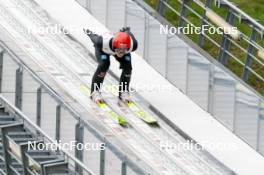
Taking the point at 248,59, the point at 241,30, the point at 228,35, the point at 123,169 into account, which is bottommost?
the point at 123,169

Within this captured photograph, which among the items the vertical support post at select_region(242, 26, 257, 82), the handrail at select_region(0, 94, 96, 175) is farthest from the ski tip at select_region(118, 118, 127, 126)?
the vertical support post at select_region(242, 26, 257, 82)

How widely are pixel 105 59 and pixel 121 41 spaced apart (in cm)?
45

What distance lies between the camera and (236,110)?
83.7ft

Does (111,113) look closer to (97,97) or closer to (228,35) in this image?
(97,97)

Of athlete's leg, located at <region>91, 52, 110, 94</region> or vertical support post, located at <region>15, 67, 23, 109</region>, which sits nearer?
vertical support post, located at <region>15, 67, 23, 109</region>

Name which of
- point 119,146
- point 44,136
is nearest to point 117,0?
point 119,146

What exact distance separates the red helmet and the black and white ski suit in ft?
0.26

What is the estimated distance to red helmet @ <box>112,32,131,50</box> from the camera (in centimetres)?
2467

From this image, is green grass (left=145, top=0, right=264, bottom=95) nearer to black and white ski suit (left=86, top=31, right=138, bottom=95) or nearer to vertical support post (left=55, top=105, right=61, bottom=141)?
black and white ski suit (left=86, top=31, right=138, bottom=95)

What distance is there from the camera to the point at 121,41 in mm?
24688

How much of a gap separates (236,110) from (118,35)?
229 cm

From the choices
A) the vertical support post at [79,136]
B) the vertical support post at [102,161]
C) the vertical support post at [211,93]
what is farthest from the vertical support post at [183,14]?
the vertical support post at [102,161]

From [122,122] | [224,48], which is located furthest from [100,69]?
[224,48]

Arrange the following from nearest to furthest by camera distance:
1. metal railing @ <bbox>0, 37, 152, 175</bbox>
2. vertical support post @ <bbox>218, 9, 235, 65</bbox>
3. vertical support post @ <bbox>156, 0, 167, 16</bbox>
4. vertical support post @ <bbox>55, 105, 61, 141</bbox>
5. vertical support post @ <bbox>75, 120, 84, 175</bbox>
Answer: metal railing @ <bbox>0, 37, 152, 175</bbox> → vertical support post @ <bbox>75, 120, 84, 175</bbox> → vertical support post @ <bbox>55, 105, 61, 141</bbox> → vertical support post @ <bbox>218, 9, 235, 65</bbox> → vertical support post @ <bbox>156, 0, 167, 16</bbox>
